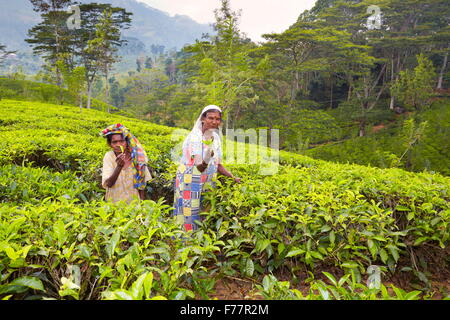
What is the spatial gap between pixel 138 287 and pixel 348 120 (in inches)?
954

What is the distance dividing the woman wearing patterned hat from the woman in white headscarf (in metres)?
0.45

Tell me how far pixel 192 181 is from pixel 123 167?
780 mm

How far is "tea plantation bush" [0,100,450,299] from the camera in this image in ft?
4.08

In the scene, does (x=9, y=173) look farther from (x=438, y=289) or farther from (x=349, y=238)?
(x=438, y=289)

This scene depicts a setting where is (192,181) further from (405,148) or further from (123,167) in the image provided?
(405,148)

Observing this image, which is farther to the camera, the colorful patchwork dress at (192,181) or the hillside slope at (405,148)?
the hillside slope at (405,148)

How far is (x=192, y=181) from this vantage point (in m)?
2.62

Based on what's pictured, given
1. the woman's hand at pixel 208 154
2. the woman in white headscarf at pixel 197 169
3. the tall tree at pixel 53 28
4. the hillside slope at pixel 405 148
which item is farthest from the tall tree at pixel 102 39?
the woman's hand at pixel 208 154

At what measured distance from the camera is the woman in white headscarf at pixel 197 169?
259cm

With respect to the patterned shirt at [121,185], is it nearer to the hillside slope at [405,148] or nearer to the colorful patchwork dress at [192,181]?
the colorful patchwork dress at [192,181]

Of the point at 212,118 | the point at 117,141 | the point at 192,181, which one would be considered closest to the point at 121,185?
the point at 117,141

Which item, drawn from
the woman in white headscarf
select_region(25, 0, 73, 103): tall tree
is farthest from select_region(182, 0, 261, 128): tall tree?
select_region(25, 0, 73, 103): tall tree
